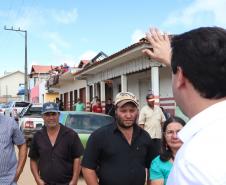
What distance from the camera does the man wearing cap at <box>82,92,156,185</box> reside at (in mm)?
3861

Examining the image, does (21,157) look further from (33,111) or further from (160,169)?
(33,111)

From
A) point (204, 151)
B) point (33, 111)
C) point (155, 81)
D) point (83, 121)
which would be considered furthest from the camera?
point (33, 111)

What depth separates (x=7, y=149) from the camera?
15.9 ft

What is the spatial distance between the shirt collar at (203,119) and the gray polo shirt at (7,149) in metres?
3.74

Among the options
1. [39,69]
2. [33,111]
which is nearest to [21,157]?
[33,111]

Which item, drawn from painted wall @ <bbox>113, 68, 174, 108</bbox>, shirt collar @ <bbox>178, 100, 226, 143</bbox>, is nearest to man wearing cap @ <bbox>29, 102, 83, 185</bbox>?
shirt collar @ <bbox>178, 100, 226, 143</bbox>

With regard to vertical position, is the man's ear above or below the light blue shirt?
above

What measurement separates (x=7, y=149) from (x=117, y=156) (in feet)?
4.95

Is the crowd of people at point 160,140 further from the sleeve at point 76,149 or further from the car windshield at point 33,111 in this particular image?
the car windshield at point 33,111

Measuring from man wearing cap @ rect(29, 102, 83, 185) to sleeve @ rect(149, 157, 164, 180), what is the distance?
4.84 ft

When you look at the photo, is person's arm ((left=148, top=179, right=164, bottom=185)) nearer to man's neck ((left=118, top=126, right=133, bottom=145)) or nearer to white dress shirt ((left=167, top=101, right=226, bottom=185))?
man's neck ((left=118, top=126, right=133, bottom=145))

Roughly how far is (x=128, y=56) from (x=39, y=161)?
1173 centimetres

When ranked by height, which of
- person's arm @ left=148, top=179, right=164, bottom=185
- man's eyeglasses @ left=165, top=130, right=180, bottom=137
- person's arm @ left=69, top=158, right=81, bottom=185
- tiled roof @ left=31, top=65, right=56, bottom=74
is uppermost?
tiled roof @ left=31, top=65, right=56, bottom=74

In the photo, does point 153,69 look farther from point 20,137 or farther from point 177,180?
point 177,180
